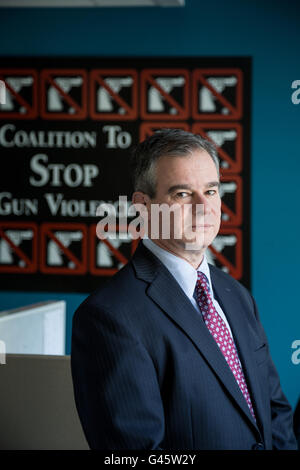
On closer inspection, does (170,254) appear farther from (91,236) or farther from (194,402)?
(91,236)

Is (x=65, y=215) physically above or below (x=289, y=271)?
above

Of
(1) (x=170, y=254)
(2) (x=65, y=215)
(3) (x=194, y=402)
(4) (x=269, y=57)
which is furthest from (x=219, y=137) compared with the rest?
(3) (x=194, y=402)

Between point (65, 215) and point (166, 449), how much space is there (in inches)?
91.4

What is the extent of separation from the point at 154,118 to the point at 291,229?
1.00 m

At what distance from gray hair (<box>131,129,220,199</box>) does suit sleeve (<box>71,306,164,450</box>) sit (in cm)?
30

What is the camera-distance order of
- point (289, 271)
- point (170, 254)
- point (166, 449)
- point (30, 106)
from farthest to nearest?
point (30, 106) < point (289, 271) < point (170, 254) < point (166, 449)

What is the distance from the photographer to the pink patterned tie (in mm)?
1135

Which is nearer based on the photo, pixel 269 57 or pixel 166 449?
pixel 166 449

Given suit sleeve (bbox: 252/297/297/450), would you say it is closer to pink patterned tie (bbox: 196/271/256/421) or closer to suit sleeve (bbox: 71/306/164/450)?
pink patterned tie (bbox: 196/271/256/421)

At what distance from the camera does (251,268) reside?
3053 millimetres

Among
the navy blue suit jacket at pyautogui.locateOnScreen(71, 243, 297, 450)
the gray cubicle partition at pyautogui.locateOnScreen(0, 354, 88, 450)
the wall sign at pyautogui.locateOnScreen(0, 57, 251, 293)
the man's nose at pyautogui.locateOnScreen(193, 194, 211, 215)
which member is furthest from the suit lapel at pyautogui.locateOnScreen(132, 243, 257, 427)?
the wall sign at pyautogui.locateOnScreen(0, 57, 251, 293)

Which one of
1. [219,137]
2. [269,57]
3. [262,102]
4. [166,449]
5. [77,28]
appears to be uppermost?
[77,28]

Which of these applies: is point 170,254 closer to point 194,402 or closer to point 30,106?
point 194,402

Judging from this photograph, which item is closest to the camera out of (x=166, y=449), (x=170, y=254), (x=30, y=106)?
(x=166, y=449)
